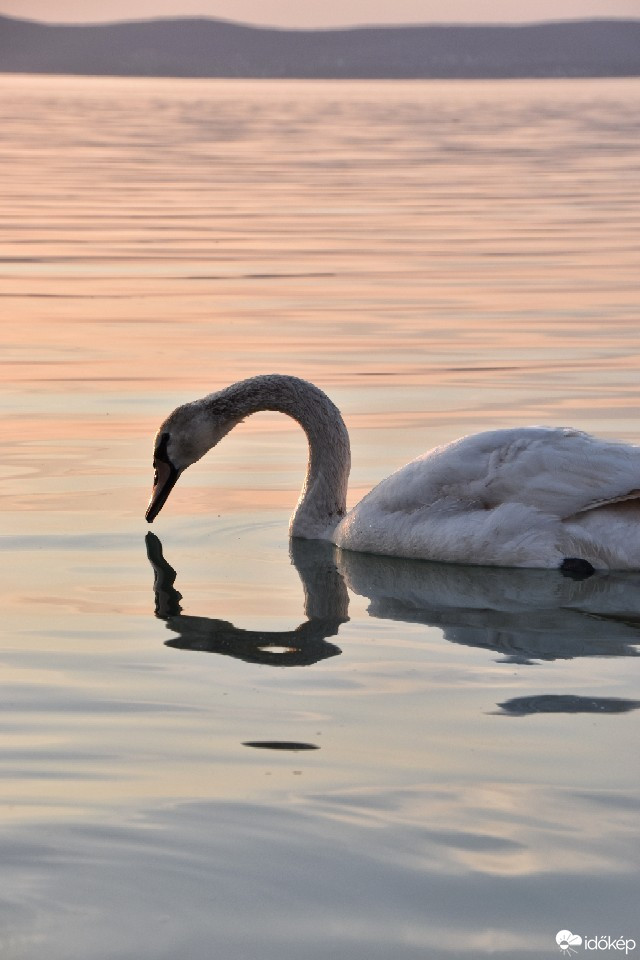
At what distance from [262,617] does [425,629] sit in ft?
2.73

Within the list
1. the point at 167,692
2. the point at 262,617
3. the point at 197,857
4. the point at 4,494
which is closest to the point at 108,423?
the point at 4,494

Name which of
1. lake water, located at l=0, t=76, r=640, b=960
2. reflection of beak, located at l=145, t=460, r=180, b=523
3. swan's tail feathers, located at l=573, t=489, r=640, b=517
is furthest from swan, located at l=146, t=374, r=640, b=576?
reflection of beak, located at l=145, t=460, r=180, b=523

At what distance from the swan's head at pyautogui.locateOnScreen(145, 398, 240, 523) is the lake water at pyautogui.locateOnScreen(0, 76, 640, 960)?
0.27 meters

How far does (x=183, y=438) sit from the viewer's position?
1131 cm

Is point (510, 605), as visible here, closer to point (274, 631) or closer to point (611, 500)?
point (611, 500)

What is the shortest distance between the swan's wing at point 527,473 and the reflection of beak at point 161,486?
5.32 feet

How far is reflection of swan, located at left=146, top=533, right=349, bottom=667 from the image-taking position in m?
8.15

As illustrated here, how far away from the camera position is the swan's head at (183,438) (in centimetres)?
1110

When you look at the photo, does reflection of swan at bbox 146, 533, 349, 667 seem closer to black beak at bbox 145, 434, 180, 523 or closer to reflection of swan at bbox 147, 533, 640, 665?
reflection of swan at bbox 147, 533, 640, 665

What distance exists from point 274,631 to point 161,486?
2.57 meters

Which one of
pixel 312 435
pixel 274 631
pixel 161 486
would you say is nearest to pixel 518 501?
pixel 274 631

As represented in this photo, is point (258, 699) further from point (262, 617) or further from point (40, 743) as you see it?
point (262, 617)

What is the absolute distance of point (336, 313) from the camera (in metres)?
19.4
